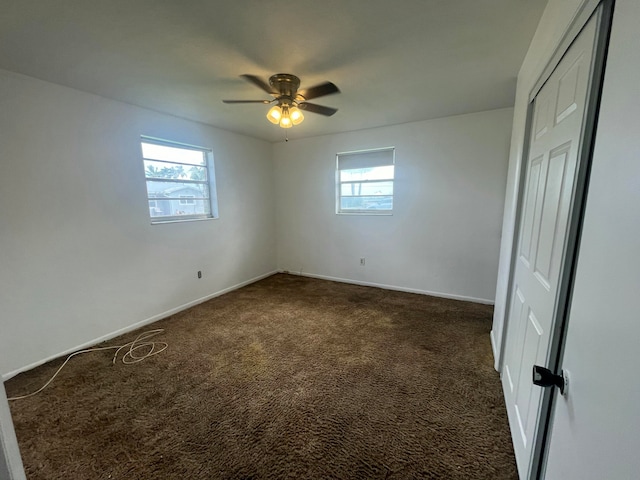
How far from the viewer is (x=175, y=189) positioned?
11.1 feet

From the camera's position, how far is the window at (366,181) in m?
3.94

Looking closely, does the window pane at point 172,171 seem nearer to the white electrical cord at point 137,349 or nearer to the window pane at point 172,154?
the window pane at point 172,154

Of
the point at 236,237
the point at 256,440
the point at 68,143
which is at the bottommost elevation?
the point at 256,440

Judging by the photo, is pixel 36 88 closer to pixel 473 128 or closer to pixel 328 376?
pixel 328 376

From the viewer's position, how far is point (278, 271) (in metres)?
5.11

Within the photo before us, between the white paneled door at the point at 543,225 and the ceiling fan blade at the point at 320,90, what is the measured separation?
1304 mm

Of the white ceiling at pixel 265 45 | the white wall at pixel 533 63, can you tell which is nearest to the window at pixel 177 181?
the white ceiling at pixel 265 45

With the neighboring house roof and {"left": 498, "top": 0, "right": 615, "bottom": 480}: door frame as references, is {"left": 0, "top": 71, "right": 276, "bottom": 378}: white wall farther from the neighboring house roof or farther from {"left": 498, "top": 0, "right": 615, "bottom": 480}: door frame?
{"left": 498, "top": 0, "right": 615, "bottom": 480}: door frame

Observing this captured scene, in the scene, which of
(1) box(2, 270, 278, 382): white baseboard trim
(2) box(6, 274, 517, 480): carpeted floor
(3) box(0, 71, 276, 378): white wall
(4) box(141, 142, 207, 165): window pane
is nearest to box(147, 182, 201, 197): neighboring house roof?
(3) box(0, 71, 276, 378): white wall

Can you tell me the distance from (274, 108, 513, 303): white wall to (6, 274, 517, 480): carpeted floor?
963 millimetres

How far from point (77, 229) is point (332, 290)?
120 inches

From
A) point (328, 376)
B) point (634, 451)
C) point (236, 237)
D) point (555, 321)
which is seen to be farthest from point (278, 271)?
point (634, 451)

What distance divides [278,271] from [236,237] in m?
1.24

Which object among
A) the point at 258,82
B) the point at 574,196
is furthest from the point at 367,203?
the point at 574,196
